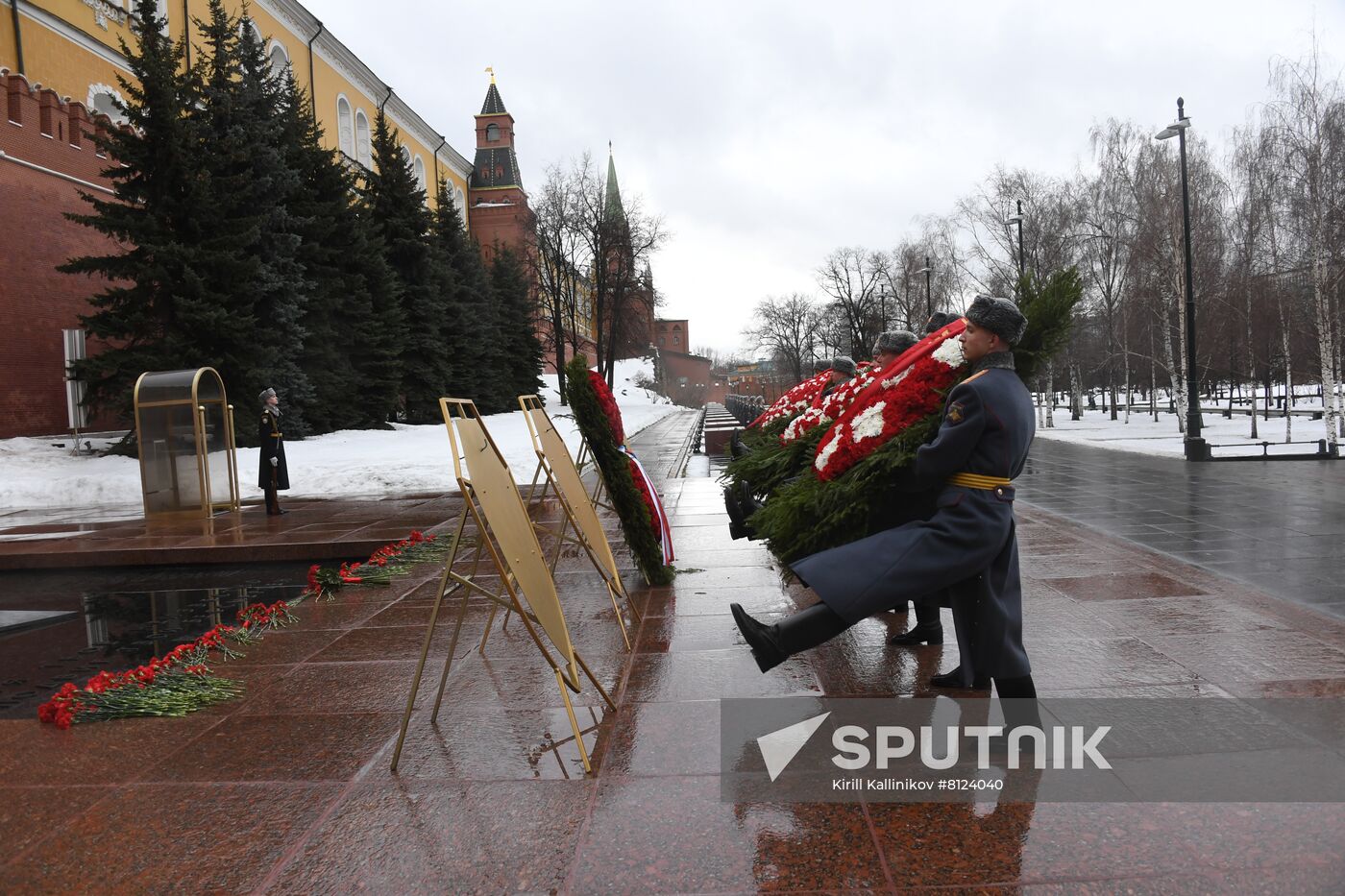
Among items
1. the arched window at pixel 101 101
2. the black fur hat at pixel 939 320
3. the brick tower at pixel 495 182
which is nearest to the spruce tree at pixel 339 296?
the arched window at pixel 101 101

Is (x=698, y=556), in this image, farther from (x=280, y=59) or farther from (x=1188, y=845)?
(x=280, y=59)

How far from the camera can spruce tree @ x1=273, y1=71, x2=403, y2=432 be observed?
82.2 ft

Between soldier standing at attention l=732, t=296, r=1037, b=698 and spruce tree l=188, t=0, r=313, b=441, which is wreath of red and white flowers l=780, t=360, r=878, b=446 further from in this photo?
spruce tree l=188, t=0, r=313, b=441

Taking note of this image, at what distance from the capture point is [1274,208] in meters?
26.1

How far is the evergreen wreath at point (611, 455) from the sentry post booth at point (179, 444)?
28.2 ft

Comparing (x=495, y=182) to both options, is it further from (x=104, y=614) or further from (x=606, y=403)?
(x=606, y=403)

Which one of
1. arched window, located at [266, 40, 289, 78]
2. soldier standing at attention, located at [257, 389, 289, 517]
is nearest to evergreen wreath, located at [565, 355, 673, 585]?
soldier standing at attention, located at [257, 389, 289, 517]

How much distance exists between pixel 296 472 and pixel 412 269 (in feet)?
62.0

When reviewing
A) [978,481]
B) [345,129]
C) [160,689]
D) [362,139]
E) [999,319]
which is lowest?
[160,689]

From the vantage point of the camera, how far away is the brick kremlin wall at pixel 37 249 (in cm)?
2119

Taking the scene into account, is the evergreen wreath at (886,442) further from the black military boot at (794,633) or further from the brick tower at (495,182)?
the brick tower at (495,182)

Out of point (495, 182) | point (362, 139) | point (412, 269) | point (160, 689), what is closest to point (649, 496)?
point (160, 689)

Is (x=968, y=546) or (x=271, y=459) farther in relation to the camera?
(x=271, y=459)

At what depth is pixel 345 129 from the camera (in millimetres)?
47188
